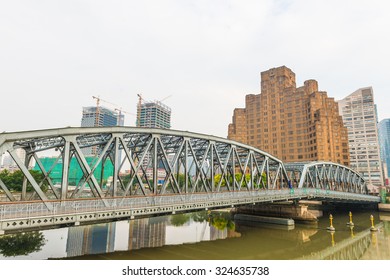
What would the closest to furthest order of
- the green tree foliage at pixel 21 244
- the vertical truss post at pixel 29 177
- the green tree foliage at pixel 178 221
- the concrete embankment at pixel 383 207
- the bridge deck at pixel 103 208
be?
the bridge deck at pixel 103 208
the vertical truss post at pixel 29 177
the green tree foliage at pixel 21 244
the green tree foliage at pixel 178 221
the concrete embankment at pixel 383 207

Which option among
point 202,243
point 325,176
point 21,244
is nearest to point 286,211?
point 325,176

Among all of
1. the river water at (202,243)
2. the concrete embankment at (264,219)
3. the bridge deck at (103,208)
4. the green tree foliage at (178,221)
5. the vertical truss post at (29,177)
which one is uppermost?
the vertical truss post at (29,177)

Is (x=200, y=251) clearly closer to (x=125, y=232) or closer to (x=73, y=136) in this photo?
(x=125, y=232)

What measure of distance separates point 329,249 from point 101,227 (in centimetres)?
2844

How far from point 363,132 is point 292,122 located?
55928mm

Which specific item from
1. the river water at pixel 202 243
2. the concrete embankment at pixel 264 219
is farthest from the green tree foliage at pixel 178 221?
the concrete embankment at pixel 264 219

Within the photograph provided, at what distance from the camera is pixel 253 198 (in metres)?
29.6

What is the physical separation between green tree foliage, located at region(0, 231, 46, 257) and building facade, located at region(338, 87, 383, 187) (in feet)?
396

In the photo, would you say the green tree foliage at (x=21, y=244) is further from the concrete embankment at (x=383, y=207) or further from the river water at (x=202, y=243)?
the concrete embankment at (x=383, y=207)

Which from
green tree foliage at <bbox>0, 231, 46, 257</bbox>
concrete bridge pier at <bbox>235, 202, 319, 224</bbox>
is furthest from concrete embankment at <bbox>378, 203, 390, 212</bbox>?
green tree foliage at <bbox>0, 231, 46, 257</bbox>

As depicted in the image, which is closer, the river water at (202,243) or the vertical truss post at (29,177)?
the vertical truss post at (29,177)

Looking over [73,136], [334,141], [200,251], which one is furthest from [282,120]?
[73,136]

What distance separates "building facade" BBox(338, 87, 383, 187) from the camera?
11551 cm

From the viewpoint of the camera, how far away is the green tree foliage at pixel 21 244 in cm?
2278
